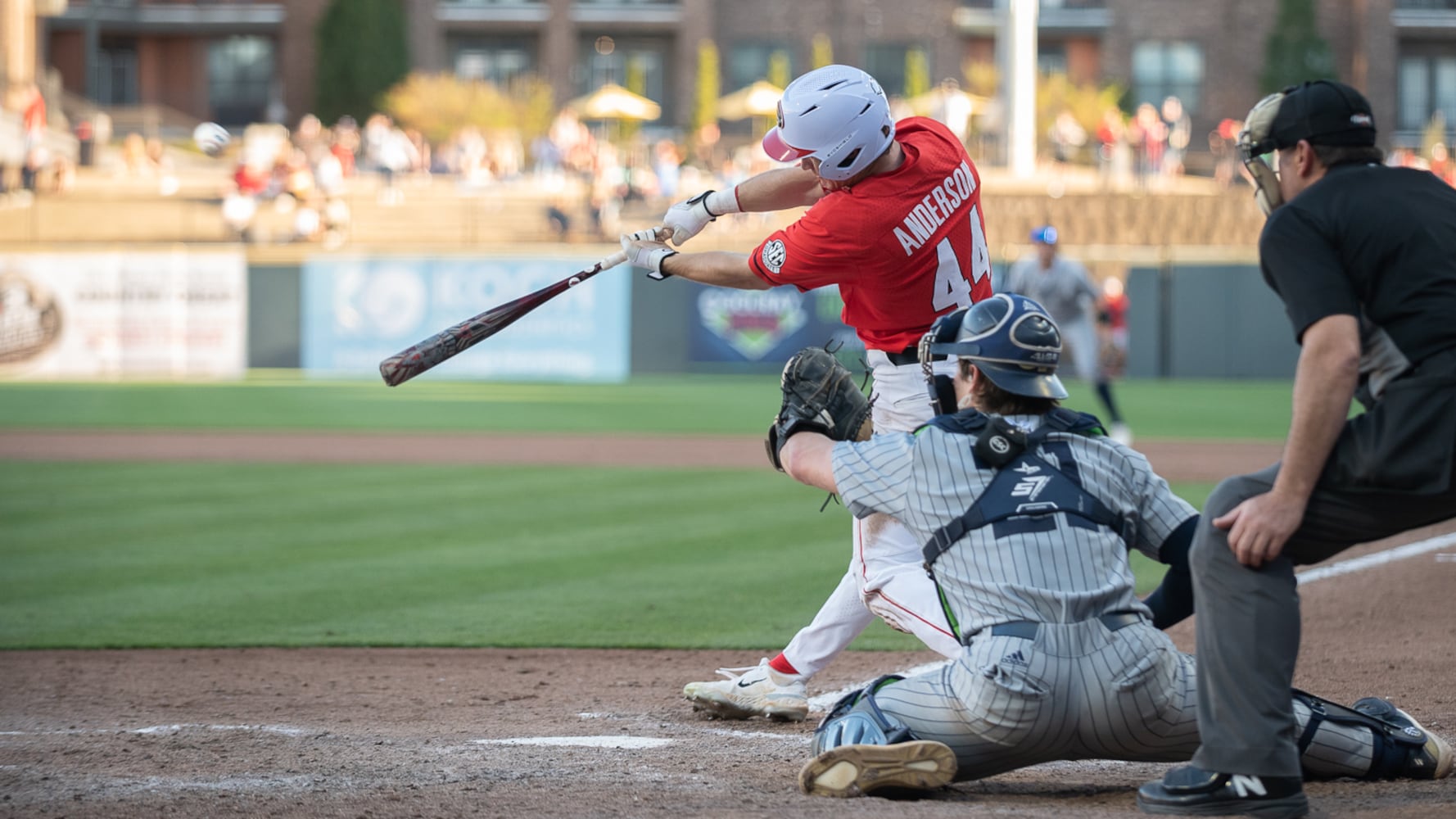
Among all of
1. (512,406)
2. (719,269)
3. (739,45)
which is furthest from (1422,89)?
(719,269)

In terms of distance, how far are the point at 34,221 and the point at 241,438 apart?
16678 mm

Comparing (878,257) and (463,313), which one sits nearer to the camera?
(878,257)

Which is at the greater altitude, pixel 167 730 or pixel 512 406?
pixel 512 406

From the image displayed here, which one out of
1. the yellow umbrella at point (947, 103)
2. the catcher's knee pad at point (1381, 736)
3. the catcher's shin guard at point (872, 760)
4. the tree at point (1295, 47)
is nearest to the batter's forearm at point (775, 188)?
the catcher's shin guard at point (872, 760)

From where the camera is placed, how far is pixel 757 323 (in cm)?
2584

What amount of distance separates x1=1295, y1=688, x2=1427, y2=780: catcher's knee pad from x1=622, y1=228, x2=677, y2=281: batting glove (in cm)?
237

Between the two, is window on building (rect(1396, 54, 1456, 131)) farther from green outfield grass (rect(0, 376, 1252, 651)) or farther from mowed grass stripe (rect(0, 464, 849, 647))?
mowed grass stripe (rect(0, 464, 849, 647))

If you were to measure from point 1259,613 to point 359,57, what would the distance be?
44.7 m

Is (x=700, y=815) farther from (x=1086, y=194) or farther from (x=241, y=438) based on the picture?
(x=1086, y=194)

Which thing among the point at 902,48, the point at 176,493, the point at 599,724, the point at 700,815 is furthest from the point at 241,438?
the point at 902,48

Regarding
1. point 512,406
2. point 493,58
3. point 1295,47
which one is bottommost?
point 512,406

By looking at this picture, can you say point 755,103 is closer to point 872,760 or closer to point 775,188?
point 775,188

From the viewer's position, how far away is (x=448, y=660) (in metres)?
6.43

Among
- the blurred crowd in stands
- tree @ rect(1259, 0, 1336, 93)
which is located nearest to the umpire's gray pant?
the blurred crowd in stands
